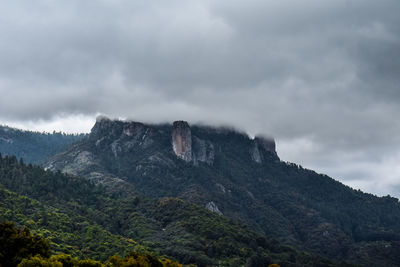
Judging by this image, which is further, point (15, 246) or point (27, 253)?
point (27, 253)

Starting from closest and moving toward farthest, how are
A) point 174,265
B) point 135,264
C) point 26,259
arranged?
1. point 26,259
2. point 135,264
3. point 174,265

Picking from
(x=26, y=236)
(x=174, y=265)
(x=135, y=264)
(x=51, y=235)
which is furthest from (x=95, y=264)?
(x=51, y=235)

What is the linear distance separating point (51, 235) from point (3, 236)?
91.0 m

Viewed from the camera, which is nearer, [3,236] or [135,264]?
[3,236]

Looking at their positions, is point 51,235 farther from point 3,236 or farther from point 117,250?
point 3,236

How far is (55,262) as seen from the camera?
97125 mm

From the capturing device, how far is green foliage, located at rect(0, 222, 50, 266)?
336 ft

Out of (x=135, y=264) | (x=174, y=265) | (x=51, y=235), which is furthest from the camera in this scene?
(x=51, y=235)

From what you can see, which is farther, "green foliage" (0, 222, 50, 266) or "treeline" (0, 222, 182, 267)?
"green foliage" (0, 222, 50, 266)

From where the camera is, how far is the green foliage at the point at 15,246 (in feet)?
336

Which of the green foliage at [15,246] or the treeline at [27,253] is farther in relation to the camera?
the green foliage at [15,246]

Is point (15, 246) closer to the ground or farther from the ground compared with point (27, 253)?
farther from the ground

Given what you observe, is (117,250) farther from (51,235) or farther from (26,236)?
(26,236)

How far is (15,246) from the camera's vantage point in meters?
105
